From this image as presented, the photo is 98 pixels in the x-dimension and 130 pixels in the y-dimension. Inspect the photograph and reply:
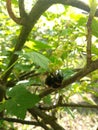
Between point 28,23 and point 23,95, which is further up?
point 28,23

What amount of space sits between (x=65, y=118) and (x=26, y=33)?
2.50 metres

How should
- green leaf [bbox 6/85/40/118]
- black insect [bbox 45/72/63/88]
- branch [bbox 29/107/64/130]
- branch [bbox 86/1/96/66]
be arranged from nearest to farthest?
branch [bbox 86/1/96/66] → black insect [bbox 45/72/63/88] → green leaf [bbox 6/85/40/118] → branch [bbox 29/107/64/130]

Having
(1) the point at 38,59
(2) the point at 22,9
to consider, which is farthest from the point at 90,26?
(2) the point at 22,9

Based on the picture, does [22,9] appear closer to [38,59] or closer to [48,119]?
[38,59]

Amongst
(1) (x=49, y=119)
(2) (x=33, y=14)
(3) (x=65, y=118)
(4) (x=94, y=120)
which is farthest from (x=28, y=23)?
(4) (x=94, y=120)

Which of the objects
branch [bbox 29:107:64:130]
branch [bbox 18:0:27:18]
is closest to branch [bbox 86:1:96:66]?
branch [bbox 18:0:27:18]

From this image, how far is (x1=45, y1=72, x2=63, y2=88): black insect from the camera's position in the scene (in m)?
0.70

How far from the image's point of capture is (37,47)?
868mm

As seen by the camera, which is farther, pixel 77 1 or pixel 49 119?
pixel 49 119

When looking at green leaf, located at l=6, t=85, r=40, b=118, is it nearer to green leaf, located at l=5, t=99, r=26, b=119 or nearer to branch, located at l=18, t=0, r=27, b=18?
green leaf, located at l=5, t=99, r=26, b=119

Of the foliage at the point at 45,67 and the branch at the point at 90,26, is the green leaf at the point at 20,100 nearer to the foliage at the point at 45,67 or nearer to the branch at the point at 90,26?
the foliage at the point at 45,67

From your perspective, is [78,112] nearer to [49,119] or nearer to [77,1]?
[49,119]

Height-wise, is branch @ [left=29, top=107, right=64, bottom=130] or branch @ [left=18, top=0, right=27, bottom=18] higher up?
branch @ [left=18, top=0, right=27, bottom=18]

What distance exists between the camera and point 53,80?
0.69m
